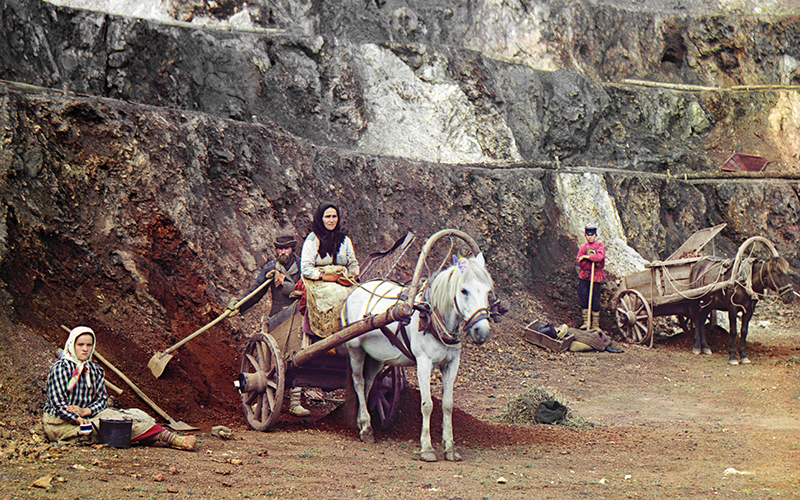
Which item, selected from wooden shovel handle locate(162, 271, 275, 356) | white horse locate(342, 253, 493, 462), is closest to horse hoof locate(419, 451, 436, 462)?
white horse locate(342, 253, 493, 462)

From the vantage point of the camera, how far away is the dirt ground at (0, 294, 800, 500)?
4965 millimetres

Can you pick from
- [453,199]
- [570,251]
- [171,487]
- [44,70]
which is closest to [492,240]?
[453,199]

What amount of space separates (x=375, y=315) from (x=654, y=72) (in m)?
25.4

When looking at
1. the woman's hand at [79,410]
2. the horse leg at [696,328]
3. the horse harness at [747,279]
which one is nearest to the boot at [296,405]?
the woman's hand at [79,410]

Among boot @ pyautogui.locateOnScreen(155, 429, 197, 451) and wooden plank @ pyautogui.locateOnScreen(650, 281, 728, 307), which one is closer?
boot @ pyautogui.locateOnScreen(155, 429, 197, 451)

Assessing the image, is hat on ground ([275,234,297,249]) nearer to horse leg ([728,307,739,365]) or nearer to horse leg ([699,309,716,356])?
horse leg ([728,307,739,365])

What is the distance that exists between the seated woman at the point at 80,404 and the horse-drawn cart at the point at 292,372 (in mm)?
1344

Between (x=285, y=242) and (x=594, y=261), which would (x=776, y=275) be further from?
(x=285, y=242)

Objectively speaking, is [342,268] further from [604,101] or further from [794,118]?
[794,118]

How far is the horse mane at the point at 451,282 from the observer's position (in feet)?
19.6

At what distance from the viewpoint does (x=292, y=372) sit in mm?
7324

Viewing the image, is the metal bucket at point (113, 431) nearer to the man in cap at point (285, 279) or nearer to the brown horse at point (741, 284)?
the man in cap at point (285, 279)

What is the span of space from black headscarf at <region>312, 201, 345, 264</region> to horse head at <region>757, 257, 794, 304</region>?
8970mm

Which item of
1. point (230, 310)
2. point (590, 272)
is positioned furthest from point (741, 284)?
point (230, 310)
